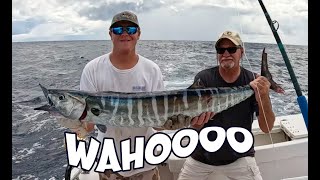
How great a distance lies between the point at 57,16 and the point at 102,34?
2.55 ft

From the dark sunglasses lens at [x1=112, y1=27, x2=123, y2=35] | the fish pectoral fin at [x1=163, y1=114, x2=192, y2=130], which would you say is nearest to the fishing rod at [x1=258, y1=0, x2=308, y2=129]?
the fish pectoral fin at [x1=163, y1=114, x2=192, y2=130]

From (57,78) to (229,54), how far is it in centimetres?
298

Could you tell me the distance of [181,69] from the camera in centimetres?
413

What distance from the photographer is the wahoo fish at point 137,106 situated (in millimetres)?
1641

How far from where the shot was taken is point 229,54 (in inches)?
73.0

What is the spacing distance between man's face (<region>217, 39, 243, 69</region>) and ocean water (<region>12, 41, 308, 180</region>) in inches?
10.5

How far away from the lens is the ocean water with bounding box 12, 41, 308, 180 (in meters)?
2.97

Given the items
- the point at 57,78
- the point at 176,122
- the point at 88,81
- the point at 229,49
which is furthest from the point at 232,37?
the point at 57,78

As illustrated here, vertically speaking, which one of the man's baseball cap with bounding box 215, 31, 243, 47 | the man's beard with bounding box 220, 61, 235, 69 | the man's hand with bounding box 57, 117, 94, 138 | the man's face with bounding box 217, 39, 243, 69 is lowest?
the man's hand with bounding box 57, 117, 94, 138

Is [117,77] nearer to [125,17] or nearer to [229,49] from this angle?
[125,17]

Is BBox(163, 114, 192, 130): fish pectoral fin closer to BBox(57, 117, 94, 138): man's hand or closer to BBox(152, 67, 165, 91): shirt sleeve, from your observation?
BBox(152, 67, 165, 91): shirt sleeve

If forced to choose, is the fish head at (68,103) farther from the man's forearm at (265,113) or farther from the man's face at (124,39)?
the man's forearm at (265,113)

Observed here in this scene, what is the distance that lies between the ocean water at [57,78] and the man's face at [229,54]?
27cm
